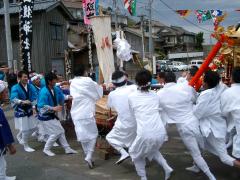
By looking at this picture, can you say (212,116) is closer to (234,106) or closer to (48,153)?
(234,106)

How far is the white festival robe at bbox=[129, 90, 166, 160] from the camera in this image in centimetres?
518

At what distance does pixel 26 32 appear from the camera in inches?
640

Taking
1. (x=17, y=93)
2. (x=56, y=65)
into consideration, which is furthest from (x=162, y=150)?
(x=56, y=65)

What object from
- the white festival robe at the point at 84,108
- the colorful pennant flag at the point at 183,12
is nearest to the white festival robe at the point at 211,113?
the white festival robe at the point at 84,108

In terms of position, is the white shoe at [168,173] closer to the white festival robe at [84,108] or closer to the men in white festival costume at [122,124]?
the men in white festival costume at [122,124]

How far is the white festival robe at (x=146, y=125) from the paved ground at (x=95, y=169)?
2.70 ft

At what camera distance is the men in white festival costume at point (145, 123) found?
17.0ft

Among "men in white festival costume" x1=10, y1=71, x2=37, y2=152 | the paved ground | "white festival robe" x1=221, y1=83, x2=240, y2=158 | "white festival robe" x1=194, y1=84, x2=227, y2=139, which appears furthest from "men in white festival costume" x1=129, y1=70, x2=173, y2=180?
"men in white festival costume" x1=10, y1=71, x2=37, y2=152

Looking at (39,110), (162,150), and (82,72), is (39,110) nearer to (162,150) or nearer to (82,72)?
(82,72)

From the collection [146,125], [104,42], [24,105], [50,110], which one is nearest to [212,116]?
[146,125]

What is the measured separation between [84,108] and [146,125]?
173 cm

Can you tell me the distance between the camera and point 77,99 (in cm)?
664

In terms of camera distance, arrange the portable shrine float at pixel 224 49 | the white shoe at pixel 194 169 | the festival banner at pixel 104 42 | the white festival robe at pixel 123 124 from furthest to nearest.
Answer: the festival banner at pixel 104 42, the portable shrine float at pixel 224 49, the white shoe at pixel 194 169, the white festival robe at pixel 123 124

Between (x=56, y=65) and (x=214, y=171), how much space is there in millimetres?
20062
